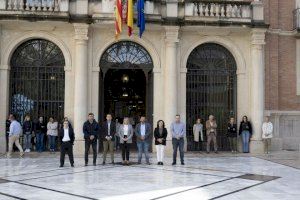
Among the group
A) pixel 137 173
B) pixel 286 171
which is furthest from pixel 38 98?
pixel 286 171

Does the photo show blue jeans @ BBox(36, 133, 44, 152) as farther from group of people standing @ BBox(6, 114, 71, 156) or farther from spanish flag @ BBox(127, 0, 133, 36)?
spanish flag @ BBox(127, 0, 133, 36)

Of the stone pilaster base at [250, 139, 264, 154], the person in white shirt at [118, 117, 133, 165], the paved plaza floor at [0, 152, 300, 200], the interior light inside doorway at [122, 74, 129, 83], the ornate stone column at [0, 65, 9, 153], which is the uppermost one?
the interior light inside doorway at [122, 74, 129, 83]

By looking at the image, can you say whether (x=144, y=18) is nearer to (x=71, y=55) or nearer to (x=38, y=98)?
(x=71, y=55)

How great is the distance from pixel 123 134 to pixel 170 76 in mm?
5122

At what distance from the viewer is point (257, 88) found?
19.4m

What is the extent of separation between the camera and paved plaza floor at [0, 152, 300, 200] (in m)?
8.97

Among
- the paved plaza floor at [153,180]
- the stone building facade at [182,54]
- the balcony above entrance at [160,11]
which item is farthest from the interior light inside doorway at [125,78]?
the paved plaza floor at [153,180]

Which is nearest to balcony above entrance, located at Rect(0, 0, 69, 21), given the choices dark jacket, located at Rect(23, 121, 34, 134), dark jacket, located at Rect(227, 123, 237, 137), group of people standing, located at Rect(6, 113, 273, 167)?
group of people standing, located at Rect(6, 113, 273, 167)

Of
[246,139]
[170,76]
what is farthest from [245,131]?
[170,76]

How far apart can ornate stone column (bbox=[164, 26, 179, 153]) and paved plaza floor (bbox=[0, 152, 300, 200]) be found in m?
3.41

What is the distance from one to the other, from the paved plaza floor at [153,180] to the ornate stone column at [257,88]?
10.1ft

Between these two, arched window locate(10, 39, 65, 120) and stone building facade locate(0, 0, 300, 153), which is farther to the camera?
arched window locate(10, 39, 65, 120)

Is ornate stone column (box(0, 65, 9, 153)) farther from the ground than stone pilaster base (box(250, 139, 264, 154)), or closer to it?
farther from the ground

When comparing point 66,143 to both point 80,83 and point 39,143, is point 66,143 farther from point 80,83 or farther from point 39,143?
point 39,143
